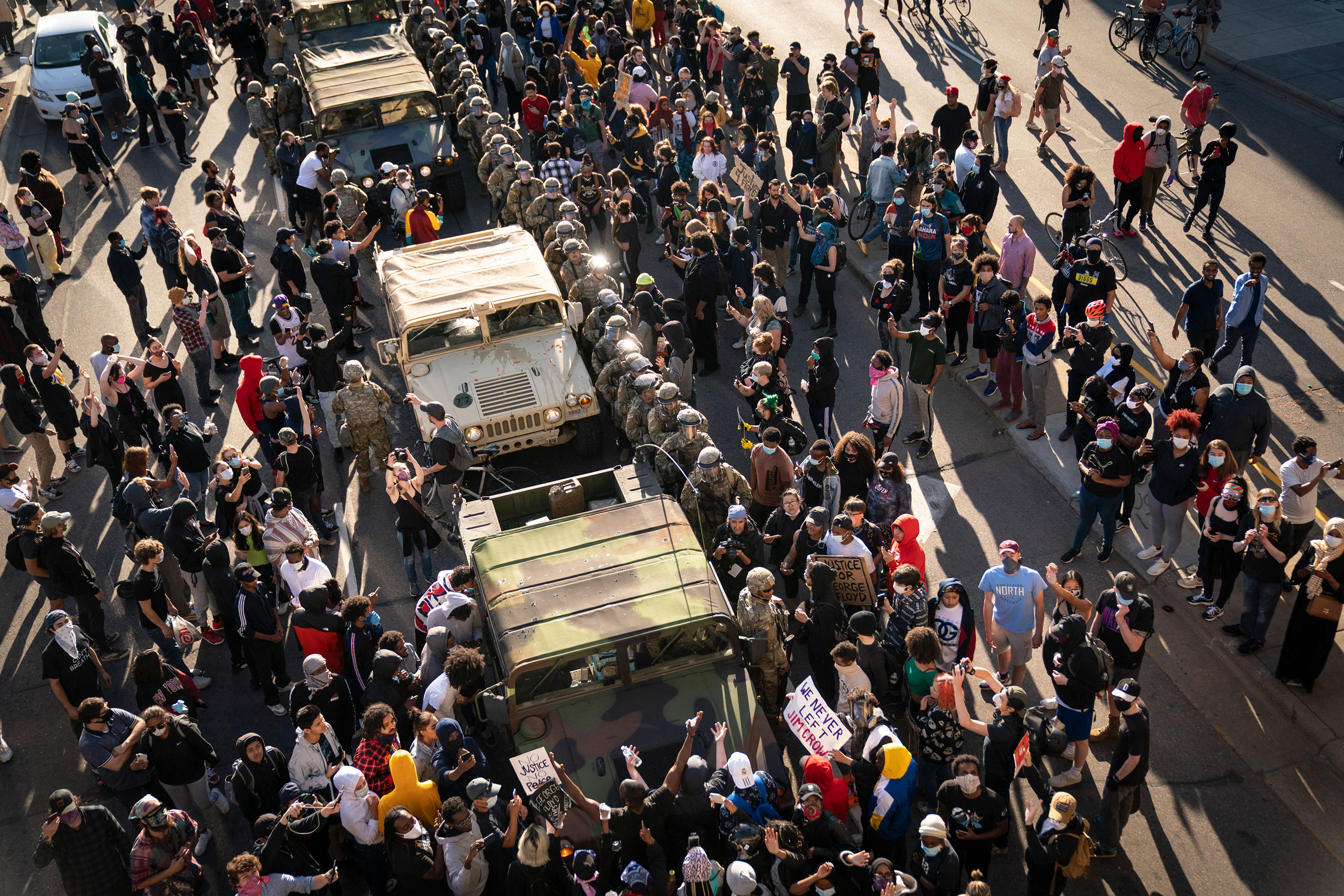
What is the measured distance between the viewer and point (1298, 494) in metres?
10.3

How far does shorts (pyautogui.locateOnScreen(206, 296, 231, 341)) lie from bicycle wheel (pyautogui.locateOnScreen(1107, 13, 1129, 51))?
18322 mm

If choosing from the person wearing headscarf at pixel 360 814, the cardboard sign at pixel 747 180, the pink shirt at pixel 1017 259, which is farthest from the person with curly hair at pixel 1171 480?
the person wearing headscarf at pixel 360 814

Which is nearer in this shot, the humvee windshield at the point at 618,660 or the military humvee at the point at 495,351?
the humvee windshield at the point at 618,660

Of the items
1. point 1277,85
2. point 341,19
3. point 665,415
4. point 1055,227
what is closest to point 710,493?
point 665,415

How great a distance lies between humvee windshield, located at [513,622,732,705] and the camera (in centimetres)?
890

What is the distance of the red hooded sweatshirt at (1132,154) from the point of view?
16203 millimetres

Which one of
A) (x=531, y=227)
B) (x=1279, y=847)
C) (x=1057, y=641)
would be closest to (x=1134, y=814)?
(x=1279, y=847)

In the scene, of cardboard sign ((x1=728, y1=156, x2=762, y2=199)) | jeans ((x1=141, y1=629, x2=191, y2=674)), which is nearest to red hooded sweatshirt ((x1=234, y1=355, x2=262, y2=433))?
jeans ((x1=141, y1=629, x2=191, y2=674))

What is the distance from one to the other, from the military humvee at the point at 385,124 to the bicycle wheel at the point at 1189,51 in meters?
14.3

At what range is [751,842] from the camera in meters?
7.52

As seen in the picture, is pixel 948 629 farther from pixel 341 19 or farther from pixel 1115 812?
pixel 341 19

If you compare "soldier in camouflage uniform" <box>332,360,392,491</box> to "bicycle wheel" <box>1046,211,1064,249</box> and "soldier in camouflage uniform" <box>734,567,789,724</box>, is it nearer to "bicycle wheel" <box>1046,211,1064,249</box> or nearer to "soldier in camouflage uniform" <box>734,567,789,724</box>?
"soldier in camouflage uniform" <box>734,567,789,724</box>

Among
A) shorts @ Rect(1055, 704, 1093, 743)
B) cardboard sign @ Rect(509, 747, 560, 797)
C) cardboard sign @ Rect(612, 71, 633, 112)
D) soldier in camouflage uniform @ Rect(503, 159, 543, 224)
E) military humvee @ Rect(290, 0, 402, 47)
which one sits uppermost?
military humvee @ Rect(290, 0, 402, 47)

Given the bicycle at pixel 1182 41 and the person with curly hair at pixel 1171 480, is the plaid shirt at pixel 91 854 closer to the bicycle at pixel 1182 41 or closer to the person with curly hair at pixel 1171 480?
the person with curly hair at pixel 1171 480
